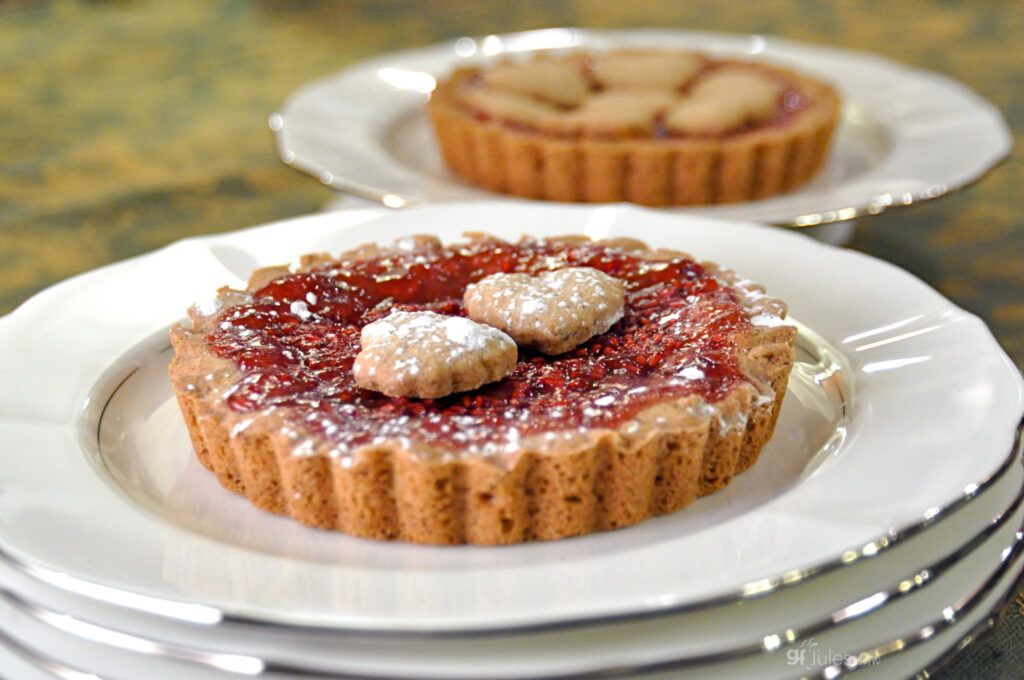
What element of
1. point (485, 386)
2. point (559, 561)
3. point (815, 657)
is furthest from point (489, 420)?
point (815, 657)

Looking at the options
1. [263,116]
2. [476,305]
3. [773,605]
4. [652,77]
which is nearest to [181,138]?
[263,116]

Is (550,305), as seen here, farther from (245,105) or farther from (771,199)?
(245,105)

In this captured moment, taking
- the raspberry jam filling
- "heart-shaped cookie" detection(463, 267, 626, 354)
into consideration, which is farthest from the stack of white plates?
"heart-shaped cookie" detection(463, 267, 626, 354)

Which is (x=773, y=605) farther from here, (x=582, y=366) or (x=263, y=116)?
(x=263, y=116)

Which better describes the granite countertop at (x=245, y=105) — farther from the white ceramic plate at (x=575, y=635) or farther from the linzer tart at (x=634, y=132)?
the linzer tart at (x=634, y=132)

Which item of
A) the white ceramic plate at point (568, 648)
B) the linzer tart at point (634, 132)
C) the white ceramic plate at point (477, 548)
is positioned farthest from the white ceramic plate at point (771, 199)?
the white ceramic plate at point (568, 648)

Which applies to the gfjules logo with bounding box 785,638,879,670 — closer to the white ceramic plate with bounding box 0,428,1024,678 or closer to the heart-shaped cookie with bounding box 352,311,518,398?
the white ceramic plate with bounding box 0,428,1024,678
